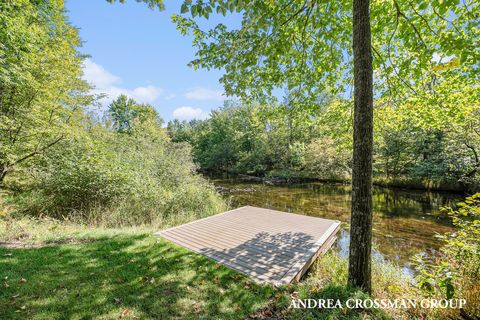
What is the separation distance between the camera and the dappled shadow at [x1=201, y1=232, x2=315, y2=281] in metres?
3.49

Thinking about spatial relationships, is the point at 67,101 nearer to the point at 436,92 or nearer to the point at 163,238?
the point at 163,238

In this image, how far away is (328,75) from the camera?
473cm

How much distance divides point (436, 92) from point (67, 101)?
34.7 ft

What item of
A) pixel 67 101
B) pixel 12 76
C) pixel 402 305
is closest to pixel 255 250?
pixel 402 305

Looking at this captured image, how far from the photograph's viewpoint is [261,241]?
15.4 ft

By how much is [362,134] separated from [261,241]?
3244 mm

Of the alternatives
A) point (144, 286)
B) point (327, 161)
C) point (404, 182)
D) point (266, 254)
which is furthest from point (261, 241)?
point (327, 161)

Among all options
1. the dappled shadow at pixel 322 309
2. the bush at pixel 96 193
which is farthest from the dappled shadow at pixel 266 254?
the bush at pixel 96 193

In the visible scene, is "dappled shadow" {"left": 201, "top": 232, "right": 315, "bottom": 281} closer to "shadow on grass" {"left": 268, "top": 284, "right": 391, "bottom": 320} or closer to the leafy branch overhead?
"shadow on grass" {"left": 268, "top": 284, "right": 391, "bottom": 320}

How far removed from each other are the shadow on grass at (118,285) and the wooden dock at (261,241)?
384mm

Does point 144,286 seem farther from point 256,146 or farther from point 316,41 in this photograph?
point 256,146

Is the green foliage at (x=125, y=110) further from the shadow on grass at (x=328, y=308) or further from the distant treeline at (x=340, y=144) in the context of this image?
the shadow on grass at (x=328, y=308)

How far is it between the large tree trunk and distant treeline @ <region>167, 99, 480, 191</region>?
5.79ft

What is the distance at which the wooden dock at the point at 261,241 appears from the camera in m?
3.57
